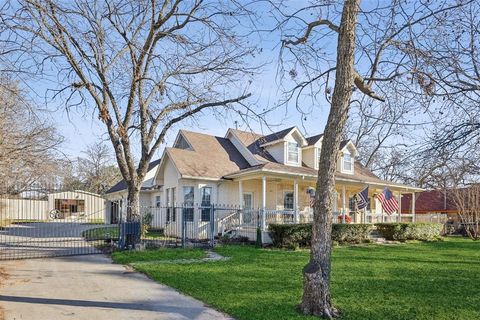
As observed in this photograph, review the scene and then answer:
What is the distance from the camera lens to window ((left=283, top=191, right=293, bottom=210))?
23.5 m

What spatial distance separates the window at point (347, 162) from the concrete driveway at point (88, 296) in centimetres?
1795

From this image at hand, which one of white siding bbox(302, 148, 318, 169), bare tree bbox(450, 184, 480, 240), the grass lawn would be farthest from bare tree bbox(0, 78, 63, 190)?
bare tree bbox(450, 184, 480, 240)

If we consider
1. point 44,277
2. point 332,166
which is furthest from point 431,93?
point 44,277

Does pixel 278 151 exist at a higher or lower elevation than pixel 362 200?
higher

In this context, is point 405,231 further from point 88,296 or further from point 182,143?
point 88,296

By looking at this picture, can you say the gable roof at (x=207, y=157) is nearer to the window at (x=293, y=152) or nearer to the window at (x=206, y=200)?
Answer: the window at (x=206, y=200)

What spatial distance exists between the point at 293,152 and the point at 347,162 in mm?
4569

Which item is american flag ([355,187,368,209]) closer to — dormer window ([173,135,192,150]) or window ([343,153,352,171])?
window ([343,153,352,171])

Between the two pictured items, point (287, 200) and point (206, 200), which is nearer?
point (206, 200)

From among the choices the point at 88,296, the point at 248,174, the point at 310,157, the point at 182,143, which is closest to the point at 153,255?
the point at 88,296

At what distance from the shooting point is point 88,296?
791 centimetres

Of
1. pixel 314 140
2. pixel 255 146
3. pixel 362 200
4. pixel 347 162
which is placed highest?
pixel 314 140

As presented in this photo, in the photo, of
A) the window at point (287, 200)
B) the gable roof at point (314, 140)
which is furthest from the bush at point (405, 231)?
the gable roof at point (314, 140)

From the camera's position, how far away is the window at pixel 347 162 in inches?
1025
